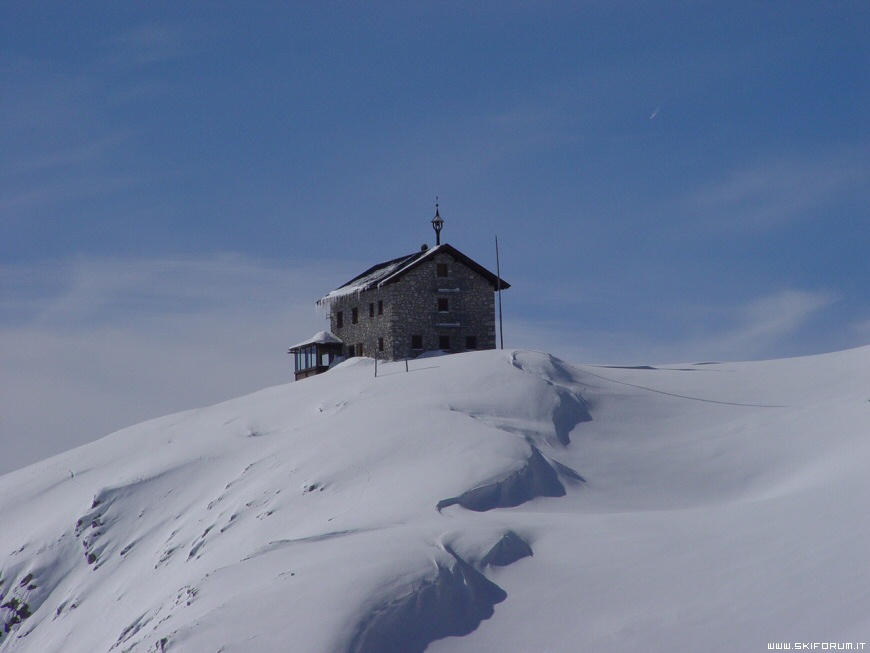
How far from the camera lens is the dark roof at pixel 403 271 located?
40.5 metres

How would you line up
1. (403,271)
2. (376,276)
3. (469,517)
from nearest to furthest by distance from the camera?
(469,517) < (403,271) < (376,276)

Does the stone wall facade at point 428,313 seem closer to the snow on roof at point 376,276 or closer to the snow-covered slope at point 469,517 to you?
the snow on roof at point 376,276

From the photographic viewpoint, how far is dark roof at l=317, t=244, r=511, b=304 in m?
40.5

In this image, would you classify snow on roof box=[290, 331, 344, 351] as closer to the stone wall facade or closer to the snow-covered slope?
the stone wall facade

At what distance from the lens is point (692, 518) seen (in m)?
15.6

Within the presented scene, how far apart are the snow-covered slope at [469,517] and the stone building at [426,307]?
7.69 metres

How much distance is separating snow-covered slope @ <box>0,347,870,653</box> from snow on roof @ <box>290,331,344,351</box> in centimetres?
1074

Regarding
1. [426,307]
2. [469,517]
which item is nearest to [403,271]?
[426,307]

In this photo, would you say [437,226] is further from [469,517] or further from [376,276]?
[469,517]

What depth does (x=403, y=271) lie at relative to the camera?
4031 centimetres

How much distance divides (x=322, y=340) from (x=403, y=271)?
18.6ft

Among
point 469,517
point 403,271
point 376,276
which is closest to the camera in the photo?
point 469,517

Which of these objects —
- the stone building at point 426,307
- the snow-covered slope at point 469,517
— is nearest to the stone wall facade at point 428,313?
the stone building at point 426,307

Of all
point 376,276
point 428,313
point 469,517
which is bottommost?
point 469,517
